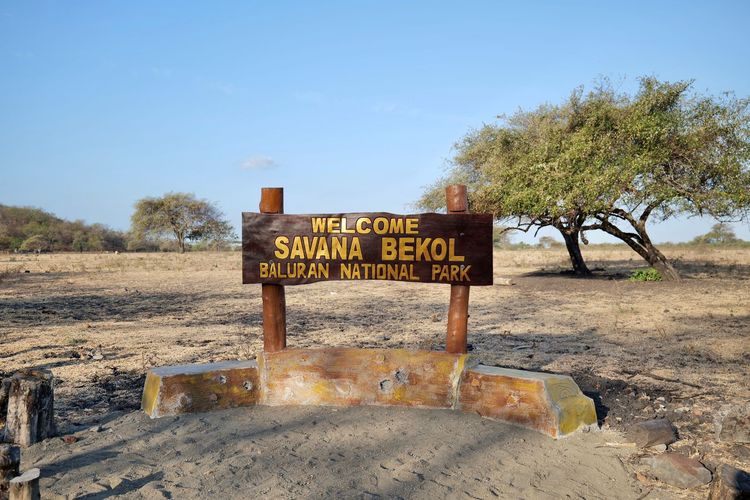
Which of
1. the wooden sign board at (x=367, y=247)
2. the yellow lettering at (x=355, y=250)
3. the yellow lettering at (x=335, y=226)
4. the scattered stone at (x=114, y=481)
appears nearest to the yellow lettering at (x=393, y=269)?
the wooden sign board at (x=367, y=247)

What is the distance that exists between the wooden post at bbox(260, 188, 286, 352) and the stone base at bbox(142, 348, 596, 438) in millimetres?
152

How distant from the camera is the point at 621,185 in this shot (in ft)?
56.4

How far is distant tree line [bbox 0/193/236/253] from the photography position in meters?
54.0

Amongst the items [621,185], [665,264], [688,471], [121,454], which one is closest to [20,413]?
[121,454]

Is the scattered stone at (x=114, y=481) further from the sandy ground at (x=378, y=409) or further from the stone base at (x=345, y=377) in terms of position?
the stone base at (x=345, y=377)

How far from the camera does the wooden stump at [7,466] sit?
11.5 ft

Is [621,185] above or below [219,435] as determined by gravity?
above

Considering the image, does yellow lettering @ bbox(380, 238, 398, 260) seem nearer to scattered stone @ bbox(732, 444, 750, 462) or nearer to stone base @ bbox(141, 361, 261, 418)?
stone base @ bbox(141, 361, 261, 418)

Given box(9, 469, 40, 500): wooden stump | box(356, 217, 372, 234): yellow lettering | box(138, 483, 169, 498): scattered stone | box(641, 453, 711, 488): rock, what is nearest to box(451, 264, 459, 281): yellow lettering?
box(356, 217, 372, 234): yellow lettering

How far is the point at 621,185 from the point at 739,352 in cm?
979

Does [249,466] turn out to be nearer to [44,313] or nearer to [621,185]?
[44,313]

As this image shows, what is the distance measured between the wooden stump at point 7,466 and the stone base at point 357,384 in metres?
1.66

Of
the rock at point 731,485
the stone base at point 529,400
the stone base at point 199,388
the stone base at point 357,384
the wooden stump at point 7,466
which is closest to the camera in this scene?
the rock at point 731,485

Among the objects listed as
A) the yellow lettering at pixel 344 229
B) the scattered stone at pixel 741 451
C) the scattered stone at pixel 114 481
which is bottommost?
the scattered stone at pixel 741 451
